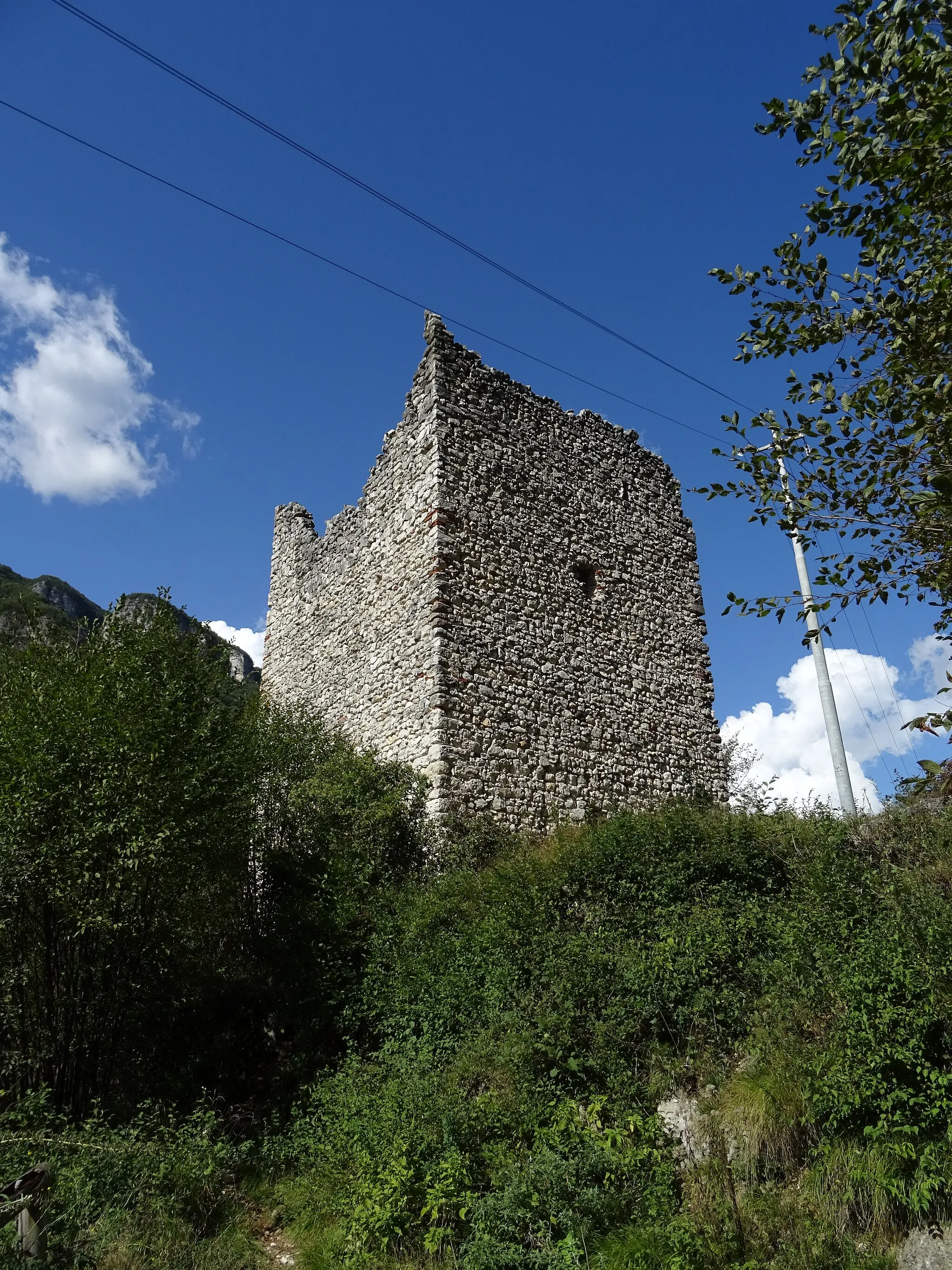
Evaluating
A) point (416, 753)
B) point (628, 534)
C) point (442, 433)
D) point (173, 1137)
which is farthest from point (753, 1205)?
point (628, 534)

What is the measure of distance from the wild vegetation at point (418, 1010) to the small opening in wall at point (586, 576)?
3.90 meters

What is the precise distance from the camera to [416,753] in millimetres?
9953

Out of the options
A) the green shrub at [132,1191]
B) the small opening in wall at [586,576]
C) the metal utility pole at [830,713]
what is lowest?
the green shrub at [132,1191]

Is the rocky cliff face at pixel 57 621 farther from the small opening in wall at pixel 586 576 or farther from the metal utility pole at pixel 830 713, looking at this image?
the metal utility pole at pixel 830 713

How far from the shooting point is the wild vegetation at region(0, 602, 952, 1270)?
4.70 metres

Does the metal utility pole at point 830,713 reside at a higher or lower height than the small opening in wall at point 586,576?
lower

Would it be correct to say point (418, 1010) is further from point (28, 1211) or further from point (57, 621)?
point (57, 621)

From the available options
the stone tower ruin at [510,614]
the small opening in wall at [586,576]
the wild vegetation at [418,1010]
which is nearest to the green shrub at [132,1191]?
the wild vegetation at [418,1010]

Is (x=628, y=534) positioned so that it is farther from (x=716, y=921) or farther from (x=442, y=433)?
(x=716, y=921)

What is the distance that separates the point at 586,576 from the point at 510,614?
6.61 ft

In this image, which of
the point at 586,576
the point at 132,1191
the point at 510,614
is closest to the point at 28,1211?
the point at 132,1191

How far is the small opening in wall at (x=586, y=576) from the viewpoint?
40.4 ft

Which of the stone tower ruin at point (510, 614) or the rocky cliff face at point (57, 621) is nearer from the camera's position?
the rocky cliff face at point (57, 621)

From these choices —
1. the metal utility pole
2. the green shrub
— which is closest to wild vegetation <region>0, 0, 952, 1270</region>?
the green shrub
